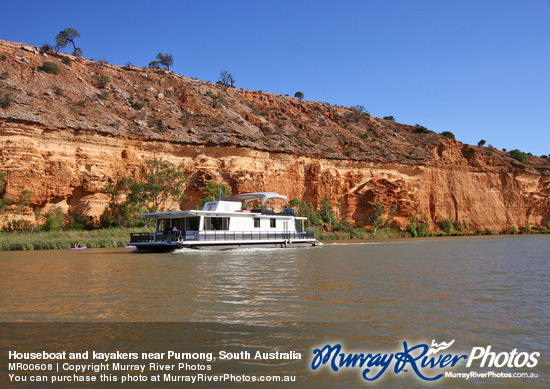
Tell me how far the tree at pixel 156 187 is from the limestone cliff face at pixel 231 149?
191cm

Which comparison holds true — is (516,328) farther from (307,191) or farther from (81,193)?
(307,191)

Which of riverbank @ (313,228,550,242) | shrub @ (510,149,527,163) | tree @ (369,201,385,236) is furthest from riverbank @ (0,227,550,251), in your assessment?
shrub @ (510,149,527,163)

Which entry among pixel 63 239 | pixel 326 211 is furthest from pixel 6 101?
pixel 326 211

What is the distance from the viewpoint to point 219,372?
5.56 m

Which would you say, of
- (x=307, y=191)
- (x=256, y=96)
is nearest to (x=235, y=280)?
(x=307, y=191)

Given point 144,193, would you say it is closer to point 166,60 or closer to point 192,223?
point 192,223

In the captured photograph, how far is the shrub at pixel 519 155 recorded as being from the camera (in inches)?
3061

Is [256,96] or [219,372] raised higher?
[256,96]

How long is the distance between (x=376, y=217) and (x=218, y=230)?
32.1 m

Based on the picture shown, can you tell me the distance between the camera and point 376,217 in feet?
182

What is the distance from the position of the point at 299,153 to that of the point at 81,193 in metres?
27.4

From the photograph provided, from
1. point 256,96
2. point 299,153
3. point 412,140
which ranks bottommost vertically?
point 299,153

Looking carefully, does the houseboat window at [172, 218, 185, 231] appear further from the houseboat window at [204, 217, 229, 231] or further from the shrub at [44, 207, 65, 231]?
the shrub at [44, 207, 65, 231]

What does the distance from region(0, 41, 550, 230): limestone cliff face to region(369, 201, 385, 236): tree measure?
1342 millimetres
